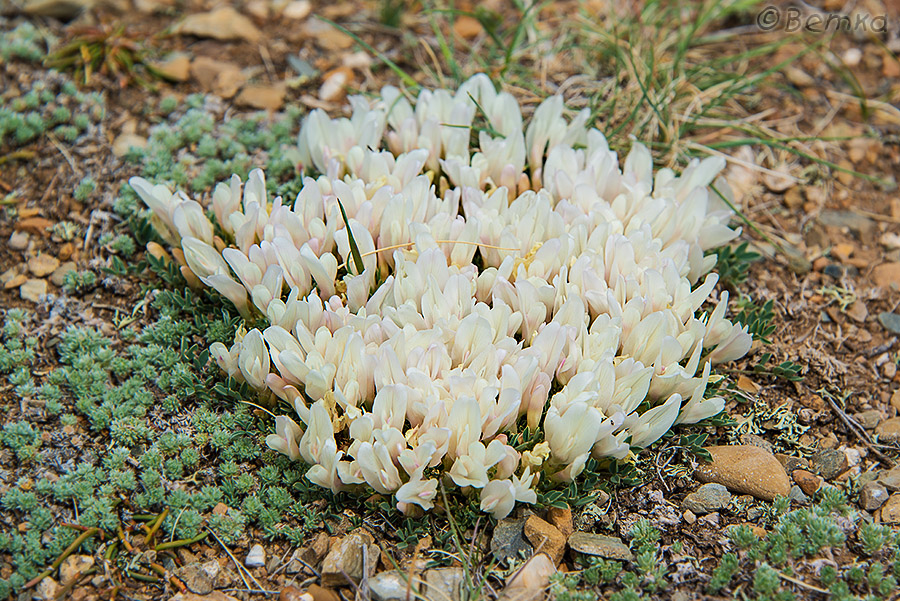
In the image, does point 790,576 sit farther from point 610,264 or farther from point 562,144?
point 562,144

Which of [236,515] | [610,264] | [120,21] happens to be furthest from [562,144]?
[120,21]

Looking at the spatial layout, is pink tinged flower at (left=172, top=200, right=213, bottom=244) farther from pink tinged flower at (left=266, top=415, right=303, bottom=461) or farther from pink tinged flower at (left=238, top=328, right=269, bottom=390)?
pink tinged flower at (left=266, top=415, right=303, bottom=461)

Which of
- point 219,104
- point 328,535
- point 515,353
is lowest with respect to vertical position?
point 328,535

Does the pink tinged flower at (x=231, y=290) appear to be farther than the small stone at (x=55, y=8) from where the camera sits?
No

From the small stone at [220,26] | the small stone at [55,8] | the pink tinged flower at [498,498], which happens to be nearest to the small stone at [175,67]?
the small stone at [220,26]

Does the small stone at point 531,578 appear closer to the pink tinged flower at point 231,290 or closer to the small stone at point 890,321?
the pink tinged flower at point 231,290

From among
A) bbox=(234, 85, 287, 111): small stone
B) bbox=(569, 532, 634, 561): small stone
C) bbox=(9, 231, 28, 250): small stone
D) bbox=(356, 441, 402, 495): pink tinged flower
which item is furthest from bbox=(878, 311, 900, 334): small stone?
bbox=(9, 231, 28, 250): small stone
